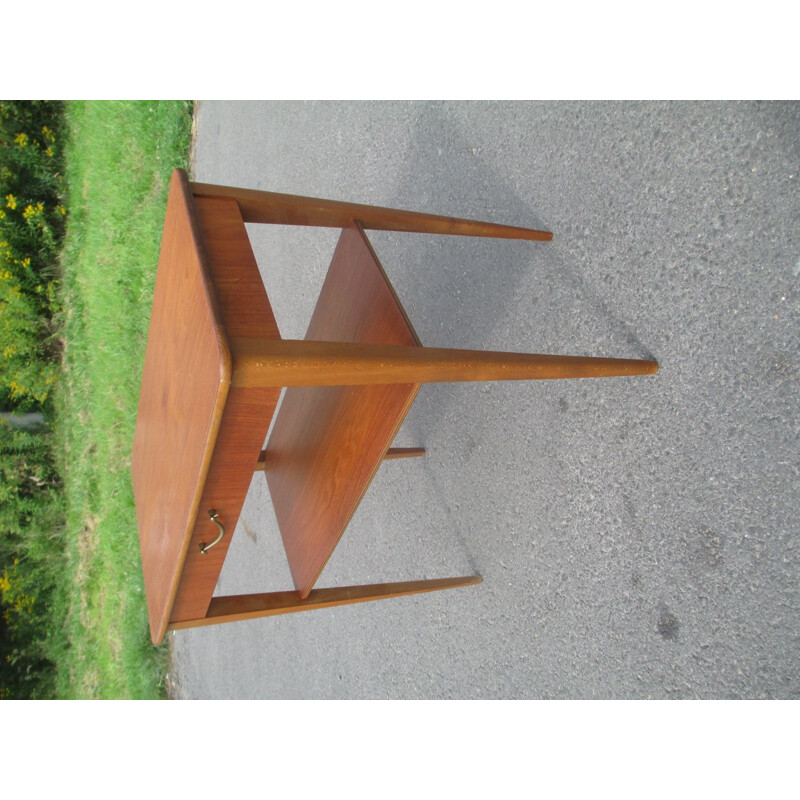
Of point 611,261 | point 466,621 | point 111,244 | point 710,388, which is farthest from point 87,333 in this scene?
point 710,388

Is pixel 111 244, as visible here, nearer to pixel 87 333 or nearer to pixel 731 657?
pixel 87 333

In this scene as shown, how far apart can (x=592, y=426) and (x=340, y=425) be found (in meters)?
0.60

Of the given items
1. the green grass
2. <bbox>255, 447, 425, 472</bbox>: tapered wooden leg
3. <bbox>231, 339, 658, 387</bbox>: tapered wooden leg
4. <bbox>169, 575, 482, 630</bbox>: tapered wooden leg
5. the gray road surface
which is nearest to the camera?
<bbox>231, 339, 658, 387</bbox>: tapered wooden leg

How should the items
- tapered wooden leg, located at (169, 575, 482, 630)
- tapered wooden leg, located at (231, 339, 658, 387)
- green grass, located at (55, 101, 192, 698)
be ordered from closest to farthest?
tapered wooden leg, located at (231, 339, 658, 387)
tapered wooden leg, located at (169, 575, 482, 630)
green grass, located at (55, 101, 192, 698)

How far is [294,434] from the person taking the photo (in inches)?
64.1

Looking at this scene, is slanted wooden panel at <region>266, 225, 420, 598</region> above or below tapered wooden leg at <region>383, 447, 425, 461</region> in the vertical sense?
below

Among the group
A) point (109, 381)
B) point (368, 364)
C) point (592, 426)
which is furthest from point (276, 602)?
point (109, 381)

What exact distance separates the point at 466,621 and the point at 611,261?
107 centimetres

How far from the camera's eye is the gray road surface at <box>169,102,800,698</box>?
1.21m

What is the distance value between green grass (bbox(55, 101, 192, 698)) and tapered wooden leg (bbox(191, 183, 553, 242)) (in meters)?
2.49

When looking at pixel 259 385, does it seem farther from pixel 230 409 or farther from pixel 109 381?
pixel 109 381

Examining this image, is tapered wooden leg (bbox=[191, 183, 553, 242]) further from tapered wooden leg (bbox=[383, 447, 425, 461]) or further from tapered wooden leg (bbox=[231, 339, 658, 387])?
tapered wooden leg (bbox=[383, 447, 425, 461])

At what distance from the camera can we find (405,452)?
203 cm

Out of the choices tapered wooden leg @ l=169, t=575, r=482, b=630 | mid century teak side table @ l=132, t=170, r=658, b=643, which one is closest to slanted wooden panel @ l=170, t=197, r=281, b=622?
mid century teak side table @ l=132, t=170, r=658, b=643
